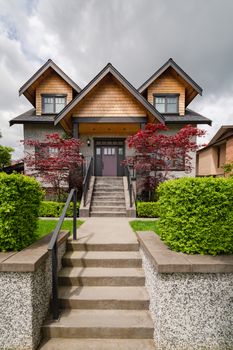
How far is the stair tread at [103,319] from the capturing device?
2850 mm

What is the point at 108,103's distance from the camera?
37.2 feet

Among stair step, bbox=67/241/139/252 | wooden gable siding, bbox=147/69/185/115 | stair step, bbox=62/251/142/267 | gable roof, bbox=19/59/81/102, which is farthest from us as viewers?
wooden gable siding, bbox=147/69/185/115

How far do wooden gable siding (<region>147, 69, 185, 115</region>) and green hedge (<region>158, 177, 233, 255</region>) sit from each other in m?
12.0

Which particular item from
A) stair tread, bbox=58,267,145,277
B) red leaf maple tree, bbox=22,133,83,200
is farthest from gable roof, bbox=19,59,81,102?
stair tread, bbox=58,267,145,277

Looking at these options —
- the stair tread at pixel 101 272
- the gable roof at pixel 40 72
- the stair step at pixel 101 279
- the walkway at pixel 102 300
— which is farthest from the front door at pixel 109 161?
the stair step at pixel 101 279

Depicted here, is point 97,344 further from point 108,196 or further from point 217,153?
point 217,153

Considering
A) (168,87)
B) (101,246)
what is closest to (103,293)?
(101,246)

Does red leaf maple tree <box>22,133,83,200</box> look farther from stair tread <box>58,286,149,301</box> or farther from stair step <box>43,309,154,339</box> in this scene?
stair step <box>43,309,154,339</box>

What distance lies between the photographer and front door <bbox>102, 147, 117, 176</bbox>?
14091 mm

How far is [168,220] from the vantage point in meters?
3.24

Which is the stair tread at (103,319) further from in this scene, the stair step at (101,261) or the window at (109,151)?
the window at (109,151)

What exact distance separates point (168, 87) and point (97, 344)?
1439cm

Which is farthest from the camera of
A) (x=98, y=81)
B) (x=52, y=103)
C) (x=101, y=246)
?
(x=52, y=103)

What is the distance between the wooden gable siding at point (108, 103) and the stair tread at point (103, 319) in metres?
9.85
